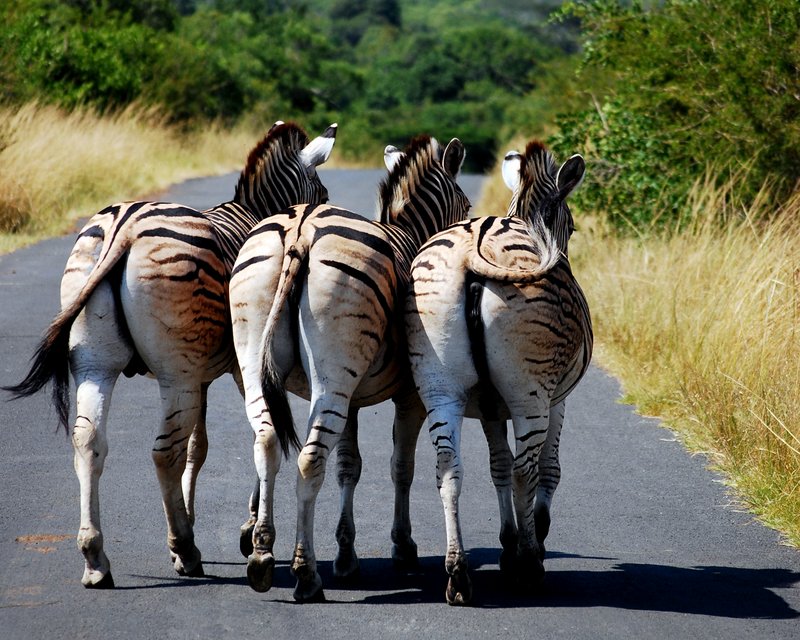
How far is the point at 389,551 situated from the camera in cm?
566

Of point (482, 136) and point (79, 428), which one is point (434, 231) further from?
point (482, 136)

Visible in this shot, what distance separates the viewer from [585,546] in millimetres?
5828

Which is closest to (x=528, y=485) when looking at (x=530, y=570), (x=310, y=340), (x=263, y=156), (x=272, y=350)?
(x=530, y=570)

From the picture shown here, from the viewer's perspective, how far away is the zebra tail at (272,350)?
4.68m

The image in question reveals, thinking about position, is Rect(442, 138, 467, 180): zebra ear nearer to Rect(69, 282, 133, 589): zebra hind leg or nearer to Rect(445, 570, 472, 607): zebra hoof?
Rect(69, 282, 133, 589): zebra hind leg

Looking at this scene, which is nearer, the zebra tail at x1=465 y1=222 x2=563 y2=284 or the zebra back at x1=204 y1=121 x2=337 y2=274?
the zebra tail at x1=465 y1=222 x2=563 y2=284

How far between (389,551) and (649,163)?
8.48 metres

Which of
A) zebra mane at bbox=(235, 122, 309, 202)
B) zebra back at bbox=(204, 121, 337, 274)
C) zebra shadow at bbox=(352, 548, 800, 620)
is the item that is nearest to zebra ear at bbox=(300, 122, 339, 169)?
zebra back at bbox=(204, 121, 337, 274)

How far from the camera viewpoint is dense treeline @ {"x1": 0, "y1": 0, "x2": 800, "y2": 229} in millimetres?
12094

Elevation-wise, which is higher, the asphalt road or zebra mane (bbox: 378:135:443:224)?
zebra mane (bbox: 378:135:443:224)

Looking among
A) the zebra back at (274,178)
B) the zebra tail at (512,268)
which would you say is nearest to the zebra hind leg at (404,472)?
the zebra tail at (512,268)

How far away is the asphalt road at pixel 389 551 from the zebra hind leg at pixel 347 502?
9cm

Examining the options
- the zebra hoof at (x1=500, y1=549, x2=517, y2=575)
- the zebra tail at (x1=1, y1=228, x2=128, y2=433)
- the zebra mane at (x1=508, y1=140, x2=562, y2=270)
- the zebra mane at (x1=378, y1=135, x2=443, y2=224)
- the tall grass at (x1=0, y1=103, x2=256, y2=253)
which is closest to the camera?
the zebra tail at (x1=1, y1=228, x2=128, y2=433)

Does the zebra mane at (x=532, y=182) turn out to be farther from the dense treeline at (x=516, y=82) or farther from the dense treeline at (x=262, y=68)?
the dense treeline at (x=262, y=68)
